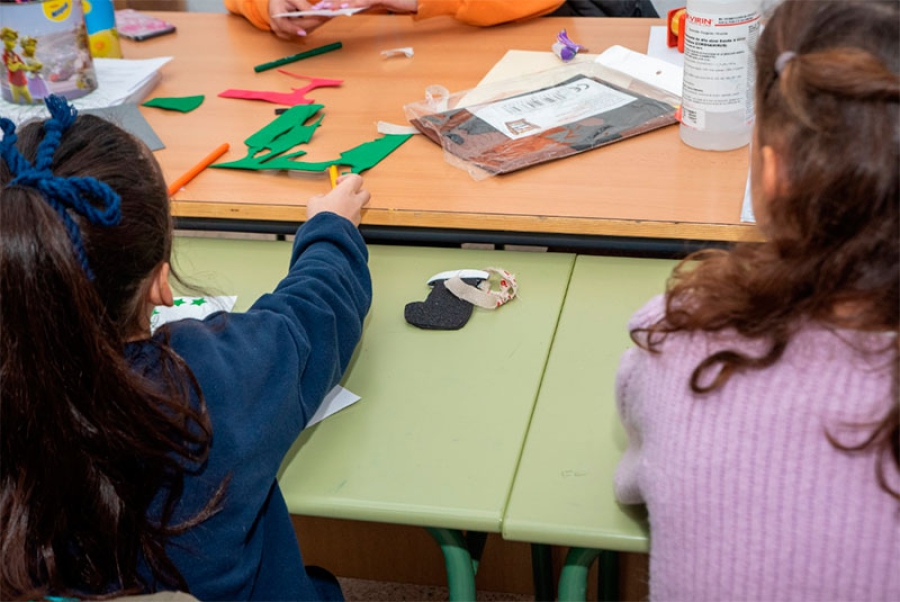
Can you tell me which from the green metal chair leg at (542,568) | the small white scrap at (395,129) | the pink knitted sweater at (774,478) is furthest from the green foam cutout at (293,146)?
the pink knitted sweater at (774,478)

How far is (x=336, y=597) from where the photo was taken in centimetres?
113

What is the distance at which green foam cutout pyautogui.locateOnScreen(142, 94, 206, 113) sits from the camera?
5.37 ft

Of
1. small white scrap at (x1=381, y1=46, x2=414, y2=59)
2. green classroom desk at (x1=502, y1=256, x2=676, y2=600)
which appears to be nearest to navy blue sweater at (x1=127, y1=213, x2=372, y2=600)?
green classroom desk at (x1=502, y1=256, x2=676, y2=600)

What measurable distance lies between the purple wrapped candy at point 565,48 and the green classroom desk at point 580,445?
65 cm

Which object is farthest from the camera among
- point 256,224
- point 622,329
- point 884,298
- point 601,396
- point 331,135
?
point 331,135

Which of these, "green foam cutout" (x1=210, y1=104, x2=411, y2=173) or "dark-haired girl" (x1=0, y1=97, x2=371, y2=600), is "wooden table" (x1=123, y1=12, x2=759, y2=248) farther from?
"dark-haired girl" (x1=0, y1=97, x2=371, y2=600)

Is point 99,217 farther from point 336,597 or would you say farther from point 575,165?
point 575,165

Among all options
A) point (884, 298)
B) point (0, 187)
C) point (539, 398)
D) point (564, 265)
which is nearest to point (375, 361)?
point (539, 398)

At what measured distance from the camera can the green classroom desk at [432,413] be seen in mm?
903

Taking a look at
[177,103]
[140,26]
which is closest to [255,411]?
[177,103]

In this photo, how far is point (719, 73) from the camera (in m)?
1.31

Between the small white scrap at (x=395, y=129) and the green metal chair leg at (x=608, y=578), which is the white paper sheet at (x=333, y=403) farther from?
the small white scrap at (x=395, y=129)

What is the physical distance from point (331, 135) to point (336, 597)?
0.70 meters

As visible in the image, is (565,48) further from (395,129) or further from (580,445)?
(580,445)
